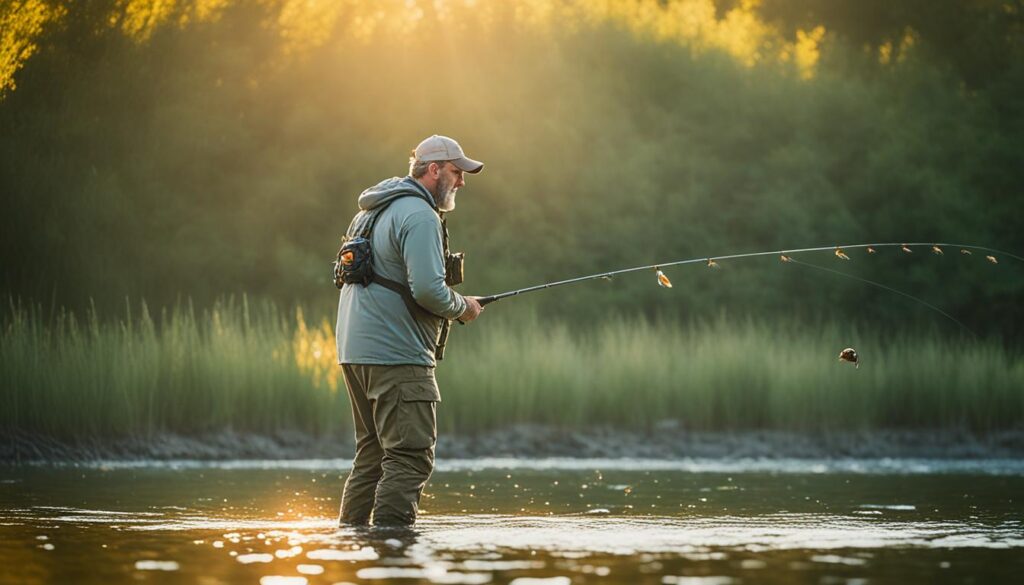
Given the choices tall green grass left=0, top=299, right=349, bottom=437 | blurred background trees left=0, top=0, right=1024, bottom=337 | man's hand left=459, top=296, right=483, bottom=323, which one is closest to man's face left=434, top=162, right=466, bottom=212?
man's hand left=459, top=296, right=483, bottom=323

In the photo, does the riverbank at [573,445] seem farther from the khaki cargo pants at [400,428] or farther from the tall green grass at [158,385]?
the khaki cargo pants at [400,428]

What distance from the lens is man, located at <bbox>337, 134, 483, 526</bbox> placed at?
777cm

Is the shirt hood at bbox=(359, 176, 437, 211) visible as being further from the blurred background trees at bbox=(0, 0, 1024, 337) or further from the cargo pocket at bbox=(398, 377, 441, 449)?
the blurred background trees at bbox=(0, 0, 1024, 337)

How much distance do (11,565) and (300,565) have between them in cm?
118

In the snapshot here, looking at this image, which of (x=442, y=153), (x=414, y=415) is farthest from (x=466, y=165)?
(x=414, y=415)

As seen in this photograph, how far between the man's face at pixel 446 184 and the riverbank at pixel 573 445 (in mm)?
6814

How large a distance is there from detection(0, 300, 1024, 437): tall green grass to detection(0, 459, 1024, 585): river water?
4.25 ft

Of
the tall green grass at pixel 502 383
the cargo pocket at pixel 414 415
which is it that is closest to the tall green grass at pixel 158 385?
the tall green grass at pixel 502 383

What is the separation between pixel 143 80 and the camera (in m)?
21.1

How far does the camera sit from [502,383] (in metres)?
15.2

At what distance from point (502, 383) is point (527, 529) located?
22.7ft

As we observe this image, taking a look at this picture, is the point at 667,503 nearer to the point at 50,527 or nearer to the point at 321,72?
the point at 50,527

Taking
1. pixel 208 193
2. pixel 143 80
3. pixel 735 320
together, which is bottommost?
pixel 735 320

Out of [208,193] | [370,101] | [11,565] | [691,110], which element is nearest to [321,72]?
[370,101]
